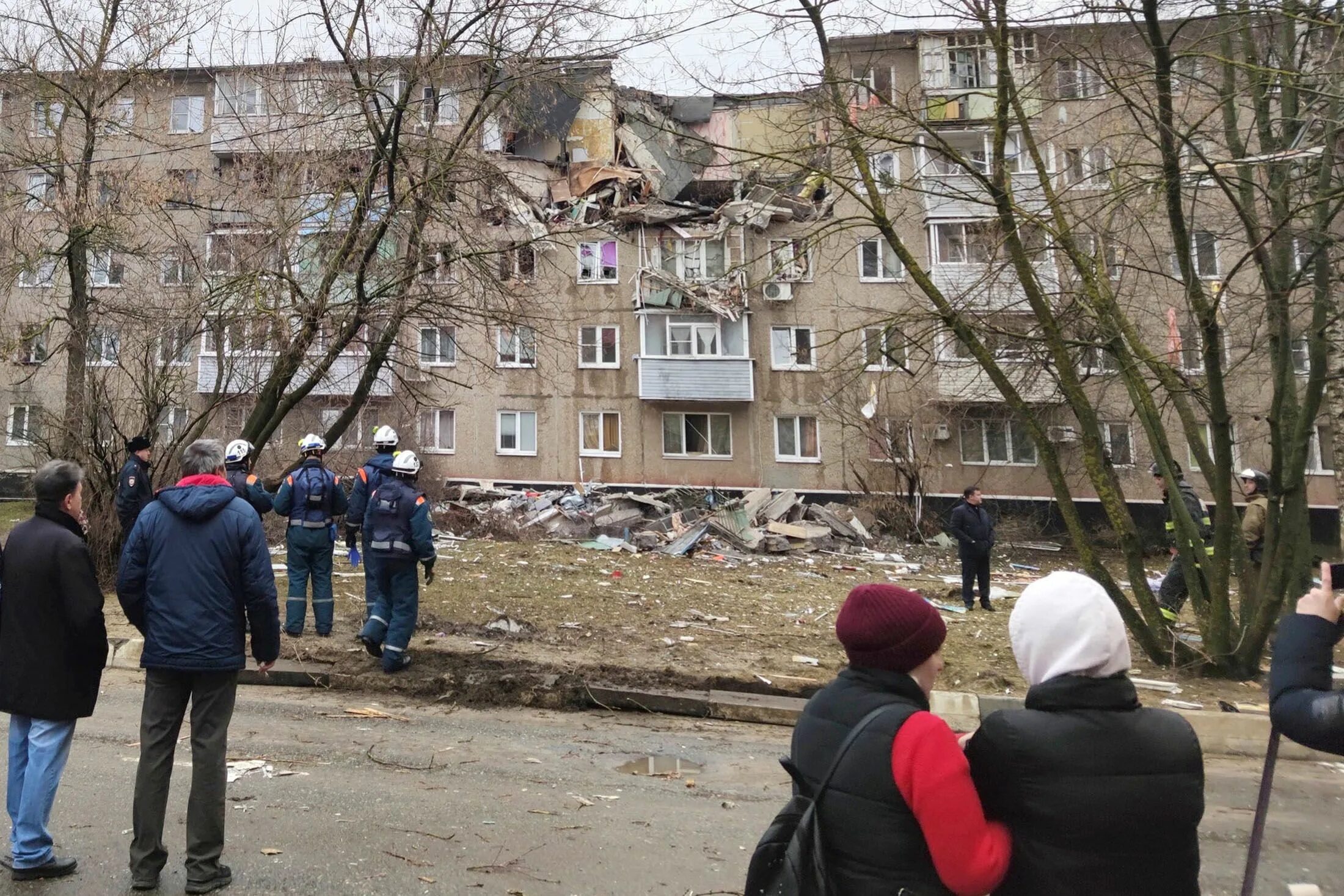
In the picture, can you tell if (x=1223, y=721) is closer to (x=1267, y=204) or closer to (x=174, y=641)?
(x=1267, y=204)

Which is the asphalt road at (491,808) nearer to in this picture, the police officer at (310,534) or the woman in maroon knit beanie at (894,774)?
the police officer at (310,534)

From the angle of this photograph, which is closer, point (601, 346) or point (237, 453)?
point (237, 453)

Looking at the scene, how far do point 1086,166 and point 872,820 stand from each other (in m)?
8.05

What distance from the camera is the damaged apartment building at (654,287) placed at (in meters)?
8.14

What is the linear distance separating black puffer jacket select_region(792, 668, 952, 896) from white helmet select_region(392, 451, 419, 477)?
5844 mm

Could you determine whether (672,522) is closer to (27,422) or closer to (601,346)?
(601,346)

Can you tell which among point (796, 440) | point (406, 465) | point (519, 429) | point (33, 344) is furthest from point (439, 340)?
point (796, 440)

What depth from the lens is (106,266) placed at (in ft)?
41.7

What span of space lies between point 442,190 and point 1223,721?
8988mm

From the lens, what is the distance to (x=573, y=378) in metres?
28.9

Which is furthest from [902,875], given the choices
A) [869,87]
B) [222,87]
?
[222,87]

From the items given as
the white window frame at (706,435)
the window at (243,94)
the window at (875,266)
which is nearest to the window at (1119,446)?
the window at (875,266)

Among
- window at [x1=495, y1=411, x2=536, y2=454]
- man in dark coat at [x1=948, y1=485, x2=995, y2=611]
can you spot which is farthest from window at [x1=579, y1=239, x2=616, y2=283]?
man in dark coat at [x1=948, y1=485, x2=995, y2=611]

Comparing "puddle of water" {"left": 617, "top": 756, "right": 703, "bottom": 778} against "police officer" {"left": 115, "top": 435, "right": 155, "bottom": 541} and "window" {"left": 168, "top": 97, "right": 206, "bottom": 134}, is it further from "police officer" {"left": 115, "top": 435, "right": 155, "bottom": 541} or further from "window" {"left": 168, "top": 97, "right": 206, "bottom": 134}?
"window" {"left": 168, "top": 97, "right": 206, "bottom": 134}
